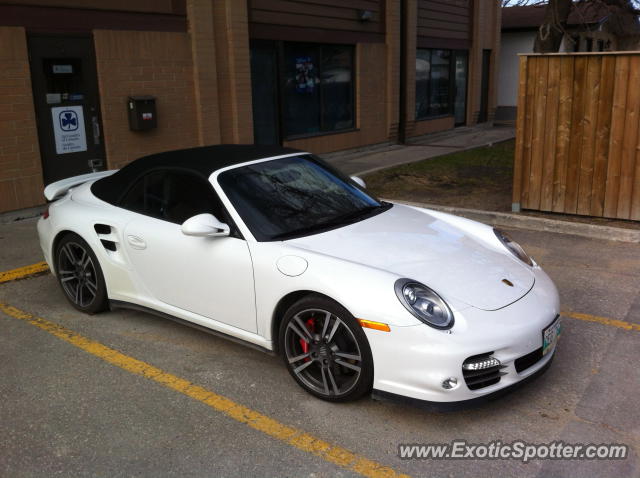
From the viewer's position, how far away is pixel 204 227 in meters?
4.07

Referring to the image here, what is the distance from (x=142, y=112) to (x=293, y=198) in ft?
19.3

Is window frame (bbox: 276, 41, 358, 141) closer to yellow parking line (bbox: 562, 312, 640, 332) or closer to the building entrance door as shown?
the building entrance door

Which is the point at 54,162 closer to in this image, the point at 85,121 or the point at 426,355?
the point at 85,121

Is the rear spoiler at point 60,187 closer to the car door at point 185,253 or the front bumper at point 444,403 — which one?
the car door at point 185,253

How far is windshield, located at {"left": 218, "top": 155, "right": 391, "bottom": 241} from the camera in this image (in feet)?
13.9

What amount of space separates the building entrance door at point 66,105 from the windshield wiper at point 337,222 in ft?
18.6

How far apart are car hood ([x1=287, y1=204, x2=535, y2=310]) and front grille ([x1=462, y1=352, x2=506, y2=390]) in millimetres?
312

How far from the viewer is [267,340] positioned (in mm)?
4027

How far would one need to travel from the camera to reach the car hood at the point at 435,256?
3.71 metres

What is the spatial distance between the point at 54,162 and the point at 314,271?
6.39m

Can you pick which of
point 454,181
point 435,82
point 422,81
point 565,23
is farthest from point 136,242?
point 435,82

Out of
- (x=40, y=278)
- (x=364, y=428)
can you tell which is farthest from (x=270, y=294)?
(x=40, y=278)

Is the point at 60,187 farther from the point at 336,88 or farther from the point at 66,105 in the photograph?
the point at 336,88

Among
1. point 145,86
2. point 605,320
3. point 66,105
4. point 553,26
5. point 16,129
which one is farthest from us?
point 553,26
